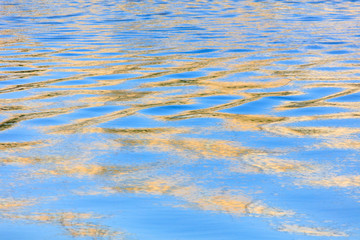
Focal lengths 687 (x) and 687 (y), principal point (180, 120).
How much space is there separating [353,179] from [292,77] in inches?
110

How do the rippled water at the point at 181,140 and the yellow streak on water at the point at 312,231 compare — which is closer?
the yellow streak on water at the point at 312,231

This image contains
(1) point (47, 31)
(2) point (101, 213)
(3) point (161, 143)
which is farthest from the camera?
(1) point (47, 31)

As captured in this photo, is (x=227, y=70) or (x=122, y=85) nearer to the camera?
(x=122, y=85)

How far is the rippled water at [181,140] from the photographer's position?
2443 mm

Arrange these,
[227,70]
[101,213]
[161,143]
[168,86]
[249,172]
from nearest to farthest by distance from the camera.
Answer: [101,213]
[249,172]
[161,143]
[168,86]
[227,70]

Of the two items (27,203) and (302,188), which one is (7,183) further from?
(302,188)

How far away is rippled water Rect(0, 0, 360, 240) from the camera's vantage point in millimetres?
2443

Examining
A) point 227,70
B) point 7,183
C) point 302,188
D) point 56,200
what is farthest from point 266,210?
point 227,70

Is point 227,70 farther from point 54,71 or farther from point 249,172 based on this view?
point 249,172

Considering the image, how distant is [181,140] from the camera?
363cm

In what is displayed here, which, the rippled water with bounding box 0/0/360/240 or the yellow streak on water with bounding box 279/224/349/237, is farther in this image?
the rippled water with bounding box 0/0/360/240

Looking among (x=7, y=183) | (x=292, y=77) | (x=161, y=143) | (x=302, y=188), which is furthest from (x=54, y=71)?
(x=302, y=188)

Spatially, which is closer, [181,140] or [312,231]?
[312,231]

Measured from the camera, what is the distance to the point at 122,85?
5.38 m
